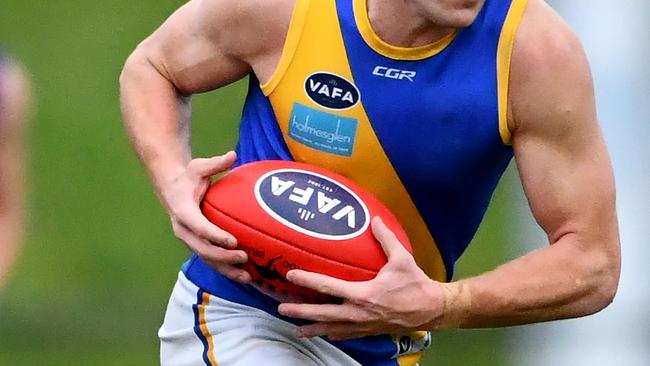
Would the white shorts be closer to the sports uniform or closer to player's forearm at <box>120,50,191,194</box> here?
the sports uniform

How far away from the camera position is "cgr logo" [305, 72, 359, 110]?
4391mm

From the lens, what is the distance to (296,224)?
4.09 m

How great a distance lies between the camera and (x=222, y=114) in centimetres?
1054

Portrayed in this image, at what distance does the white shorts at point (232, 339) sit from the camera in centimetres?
444

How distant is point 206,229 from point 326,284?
32 centimetres

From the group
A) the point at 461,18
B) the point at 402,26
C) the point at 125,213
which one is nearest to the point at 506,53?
the point at 461,18

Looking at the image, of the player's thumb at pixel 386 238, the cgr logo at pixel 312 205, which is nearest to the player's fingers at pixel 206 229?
the cgr logo at pixel 312 205

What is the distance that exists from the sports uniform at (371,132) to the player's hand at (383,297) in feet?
1.18

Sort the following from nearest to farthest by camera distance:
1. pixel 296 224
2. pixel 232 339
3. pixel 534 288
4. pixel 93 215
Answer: pixel 296 224 < pixel 534 288 < pixel 232 339 < pixel 93 215

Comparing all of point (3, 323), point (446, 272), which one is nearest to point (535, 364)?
point (3, 323)

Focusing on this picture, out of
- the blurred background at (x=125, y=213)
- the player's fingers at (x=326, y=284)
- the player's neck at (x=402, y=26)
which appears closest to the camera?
the player's fingers at (x=326, y=284)

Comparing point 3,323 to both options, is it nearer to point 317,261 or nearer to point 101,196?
point 101,196

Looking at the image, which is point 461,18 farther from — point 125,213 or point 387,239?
point 125,213

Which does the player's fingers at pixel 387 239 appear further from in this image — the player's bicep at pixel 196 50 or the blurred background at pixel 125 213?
the blurred background at pixel 125 213
